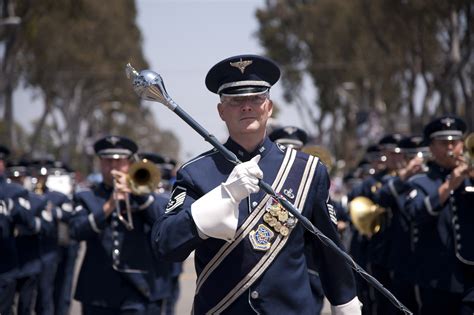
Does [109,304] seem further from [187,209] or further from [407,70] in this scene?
[407,70]

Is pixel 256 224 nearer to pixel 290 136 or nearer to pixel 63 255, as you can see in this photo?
pixel 290 136

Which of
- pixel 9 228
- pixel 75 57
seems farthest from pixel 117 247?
pixel 75 57

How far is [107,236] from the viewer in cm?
852

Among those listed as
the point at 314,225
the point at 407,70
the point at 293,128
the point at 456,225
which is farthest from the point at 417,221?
the point at 407,70

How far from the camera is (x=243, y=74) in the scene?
4781 mm

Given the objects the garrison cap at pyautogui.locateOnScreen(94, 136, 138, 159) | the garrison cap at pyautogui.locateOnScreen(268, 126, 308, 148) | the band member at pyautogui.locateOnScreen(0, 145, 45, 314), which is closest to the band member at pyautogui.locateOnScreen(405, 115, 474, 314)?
the garrison cap at pyautogui.locateOnScreen(268, 126, 308, 148)

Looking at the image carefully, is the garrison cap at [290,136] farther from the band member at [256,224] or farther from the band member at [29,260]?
the band member at [256,224]

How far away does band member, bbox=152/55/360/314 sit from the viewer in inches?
183

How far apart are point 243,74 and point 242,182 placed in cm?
68

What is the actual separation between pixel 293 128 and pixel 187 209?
520 cm

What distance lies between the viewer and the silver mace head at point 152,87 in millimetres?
4461

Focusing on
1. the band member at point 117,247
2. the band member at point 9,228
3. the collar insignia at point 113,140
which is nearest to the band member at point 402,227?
the band member at point 117,247

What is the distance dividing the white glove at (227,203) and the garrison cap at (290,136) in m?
4.99

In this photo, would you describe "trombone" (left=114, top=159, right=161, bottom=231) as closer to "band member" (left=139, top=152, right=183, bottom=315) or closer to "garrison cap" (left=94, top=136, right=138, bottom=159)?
"garrison cap" (left=94, top=136, right=138, bottom=159)
